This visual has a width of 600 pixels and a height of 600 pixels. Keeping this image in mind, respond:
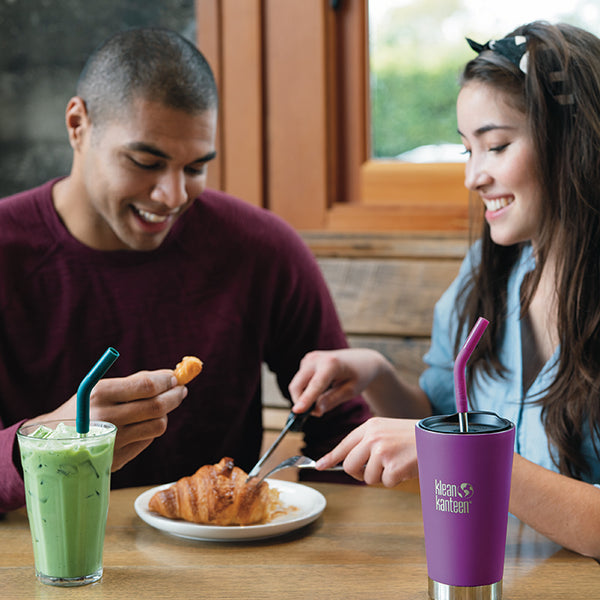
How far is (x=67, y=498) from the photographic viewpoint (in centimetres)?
94

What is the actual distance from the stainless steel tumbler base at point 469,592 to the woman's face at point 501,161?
0.73 metres

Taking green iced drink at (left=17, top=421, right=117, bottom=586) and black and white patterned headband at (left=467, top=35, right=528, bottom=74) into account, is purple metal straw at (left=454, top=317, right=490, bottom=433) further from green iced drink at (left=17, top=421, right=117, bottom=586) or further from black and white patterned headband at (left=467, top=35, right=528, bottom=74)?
black and white patterned headband at (left=467, top=35, right=528, bottom=74)

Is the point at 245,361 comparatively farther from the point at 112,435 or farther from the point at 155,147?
the point at 112,435

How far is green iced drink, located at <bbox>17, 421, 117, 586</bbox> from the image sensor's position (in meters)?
0.94

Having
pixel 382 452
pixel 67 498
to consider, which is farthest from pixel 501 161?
pixel 67 498

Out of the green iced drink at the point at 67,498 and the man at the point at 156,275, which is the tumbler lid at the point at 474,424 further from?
the man at the point at 156,275

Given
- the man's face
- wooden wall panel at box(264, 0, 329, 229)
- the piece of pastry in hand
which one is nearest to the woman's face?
the man's face

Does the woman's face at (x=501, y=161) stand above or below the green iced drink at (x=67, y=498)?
above

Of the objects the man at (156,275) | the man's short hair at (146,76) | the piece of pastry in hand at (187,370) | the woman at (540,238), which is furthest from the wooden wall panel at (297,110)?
the piece of pastry in hand at (187,370)

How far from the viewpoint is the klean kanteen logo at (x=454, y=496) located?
2.75 feet

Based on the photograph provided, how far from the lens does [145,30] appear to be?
1672 millimetres

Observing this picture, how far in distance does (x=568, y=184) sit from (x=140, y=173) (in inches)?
30.9

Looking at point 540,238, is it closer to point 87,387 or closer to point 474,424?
point 474,424

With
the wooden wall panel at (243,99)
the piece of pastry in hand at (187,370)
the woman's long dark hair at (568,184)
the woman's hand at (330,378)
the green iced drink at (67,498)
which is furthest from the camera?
the wooden wall panel at (243,99)
